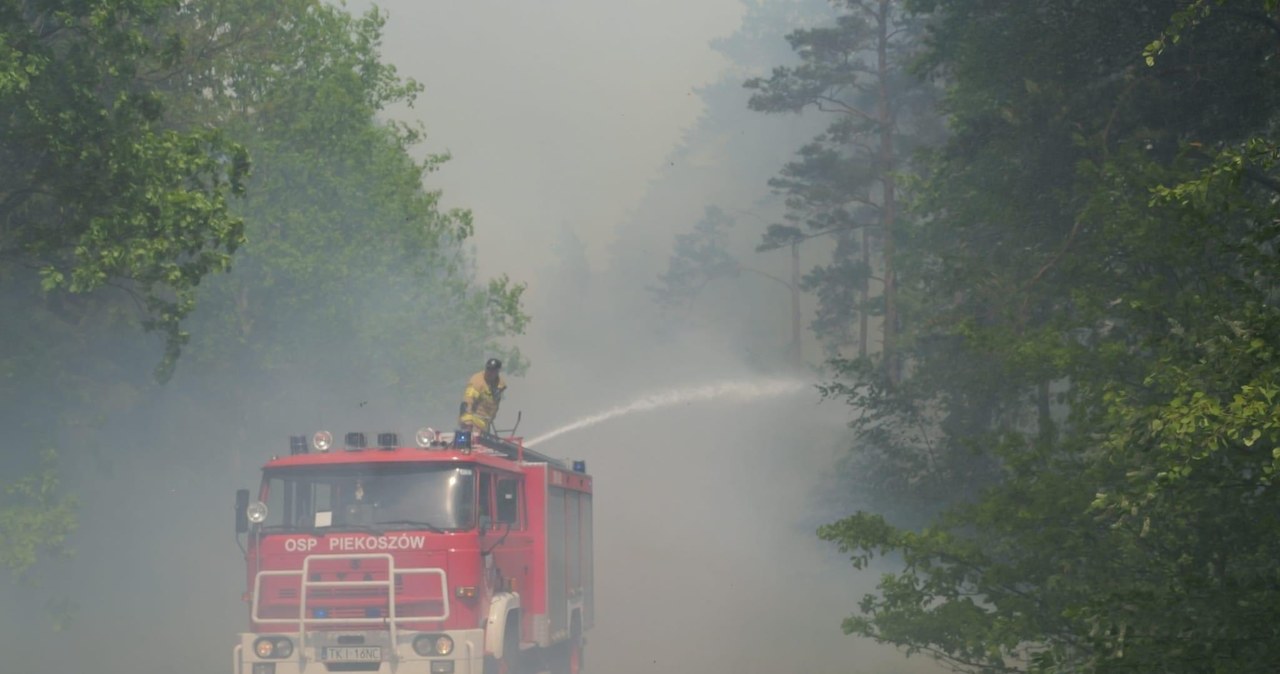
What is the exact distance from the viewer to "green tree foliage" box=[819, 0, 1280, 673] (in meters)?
7.29

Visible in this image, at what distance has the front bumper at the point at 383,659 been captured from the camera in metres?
14.0

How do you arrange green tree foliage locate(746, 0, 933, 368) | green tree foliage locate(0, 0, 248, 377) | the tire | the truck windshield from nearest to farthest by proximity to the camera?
green tree foliage locate(0, 0, 248, 377)
the truck windshield
the tire
green tree foliage locate(746, 0, 933, 368)

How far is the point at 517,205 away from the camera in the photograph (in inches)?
4473

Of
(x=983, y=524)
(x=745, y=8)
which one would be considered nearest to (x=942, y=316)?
(x=983, y=524)

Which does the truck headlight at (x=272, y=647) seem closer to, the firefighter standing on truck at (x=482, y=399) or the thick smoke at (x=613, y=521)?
the firefighter standing on truck at (x=482, y=399)

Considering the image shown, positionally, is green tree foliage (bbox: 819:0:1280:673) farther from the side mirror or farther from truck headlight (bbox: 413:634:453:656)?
the side mirror

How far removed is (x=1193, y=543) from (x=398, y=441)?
8.49m

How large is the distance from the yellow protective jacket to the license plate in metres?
3.34

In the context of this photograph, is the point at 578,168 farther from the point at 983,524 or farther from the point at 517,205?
the point at 983,524

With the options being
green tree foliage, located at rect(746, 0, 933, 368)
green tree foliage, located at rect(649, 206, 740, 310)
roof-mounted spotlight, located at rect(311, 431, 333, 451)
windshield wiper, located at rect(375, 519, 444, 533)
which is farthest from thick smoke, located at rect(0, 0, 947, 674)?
windshield wiper, located at rect(375, 519, 444, 533)

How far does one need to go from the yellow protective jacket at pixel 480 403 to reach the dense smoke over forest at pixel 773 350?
3.29 metres

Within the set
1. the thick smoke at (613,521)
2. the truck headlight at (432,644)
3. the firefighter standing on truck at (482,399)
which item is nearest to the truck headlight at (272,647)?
the truck headlight at (432,644)

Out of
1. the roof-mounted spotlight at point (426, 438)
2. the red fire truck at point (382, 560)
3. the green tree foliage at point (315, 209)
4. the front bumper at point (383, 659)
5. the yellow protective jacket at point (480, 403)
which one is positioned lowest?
the front bumper at point (383, 659)

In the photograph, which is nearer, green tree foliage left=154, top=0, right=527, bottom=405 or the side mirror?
the side mirror
